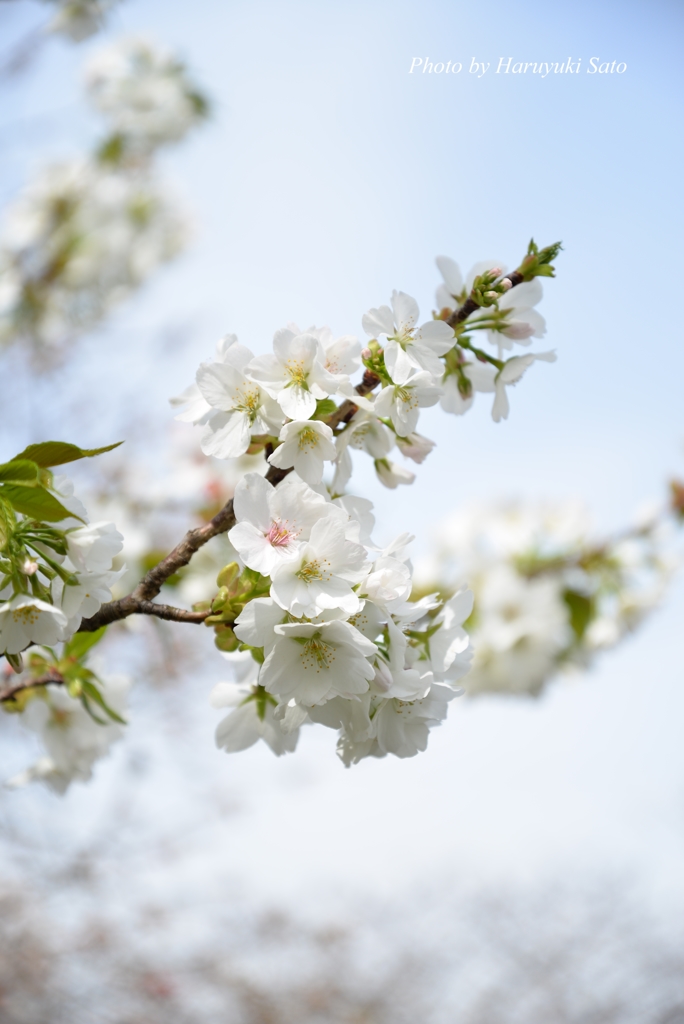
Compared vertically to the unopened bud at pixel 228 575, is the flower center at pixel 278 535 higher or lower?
higher

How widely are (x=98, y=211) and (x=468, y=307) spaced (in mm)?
3511

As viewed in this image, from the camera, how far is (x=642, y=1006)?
6.42m

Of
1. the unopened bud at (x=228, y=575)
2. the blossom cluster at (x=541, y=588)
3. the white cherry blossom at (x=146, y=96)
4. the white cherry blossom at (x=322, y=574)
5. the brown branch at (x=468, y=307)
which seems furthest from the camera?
the white cherry blossom at (x=146, y=96)

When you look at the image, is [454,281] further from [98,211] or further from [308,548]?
[98,211]

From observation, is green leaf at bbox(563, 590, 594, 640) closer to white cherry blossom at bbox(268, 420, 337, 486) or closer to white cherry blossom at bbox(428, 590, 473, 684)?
white cherry blossom at bbox(428, 590, 473, 684)

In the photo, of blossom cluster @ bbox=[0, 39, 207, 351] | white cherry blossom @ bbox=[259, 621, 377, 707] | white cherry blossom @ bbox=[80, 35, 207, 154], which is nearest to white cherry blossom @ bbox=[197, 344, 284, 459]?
white cherry blossom @ bbox=[259, 621, 377, 707]

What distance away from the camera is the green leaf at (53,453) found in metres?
0.70

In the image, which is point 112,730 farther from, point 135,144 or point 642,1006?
point 642,1006

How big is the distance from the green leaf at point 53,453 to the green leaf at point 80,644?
0.33 metres

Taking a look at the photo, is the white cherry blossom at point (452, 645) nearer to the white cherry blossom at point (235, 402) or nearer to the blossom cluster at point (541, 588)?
the white cherry blossom at point (235, 402)

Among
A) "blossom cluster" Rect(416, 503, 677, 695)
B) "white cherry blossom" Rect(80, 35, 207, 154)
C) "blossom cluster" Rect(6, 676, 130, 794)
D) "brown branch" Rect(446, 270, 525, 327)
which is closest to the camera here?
"brown branch" Rect(446, 270, 525, 327)

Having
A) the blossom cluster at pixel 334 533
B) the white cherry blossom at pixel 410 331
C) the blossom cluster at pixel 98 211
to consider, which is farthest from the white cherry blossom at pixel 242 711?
the blossom cluster at pixel 98 211

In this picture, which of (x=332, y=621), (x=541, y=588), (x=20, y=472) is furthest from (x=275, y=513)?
(x=541, y=588)

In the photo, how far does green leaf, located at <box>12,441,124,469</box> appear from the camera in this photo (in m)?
0.70
